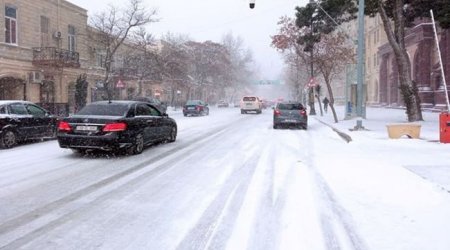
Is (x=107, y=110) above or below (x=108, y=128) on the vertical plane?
above

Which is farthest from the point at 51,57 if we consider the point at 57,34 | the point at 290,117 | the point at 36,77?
the point at 290,117

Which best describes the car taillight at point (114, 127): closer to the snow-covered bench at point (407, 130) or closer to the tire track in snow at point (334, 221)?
the tire track in snow at point (334, 221)

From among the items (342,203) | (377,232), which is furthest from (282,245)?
(342,203)

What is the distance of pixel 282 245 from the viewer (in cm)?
535

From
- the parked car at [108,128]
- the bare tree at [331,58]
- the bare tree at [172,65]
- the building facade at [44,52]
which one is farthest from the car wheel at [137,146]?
the bare tree at [172,65]

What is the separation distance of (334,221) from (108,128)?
24.2ft

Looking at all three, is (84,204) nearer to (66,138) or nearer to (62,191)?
(62,191)

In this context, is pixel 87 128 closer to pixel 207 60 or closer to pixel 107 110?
pixel 107 110

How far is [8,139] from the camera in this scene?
1506 cm

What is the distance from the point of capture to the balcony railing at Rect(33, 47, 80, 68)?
106 ft

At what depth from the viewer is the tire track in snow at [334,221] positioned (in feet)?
17.8

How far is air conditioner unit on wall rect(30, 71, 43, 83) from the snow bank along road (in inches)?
812

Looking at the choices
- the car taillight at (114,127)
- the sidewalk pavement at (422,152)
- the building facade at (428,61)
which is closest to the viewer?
the sidewalk pavement at (422,152)

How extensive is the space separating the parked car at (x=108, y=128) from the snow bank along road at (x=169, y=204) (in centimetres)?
41
